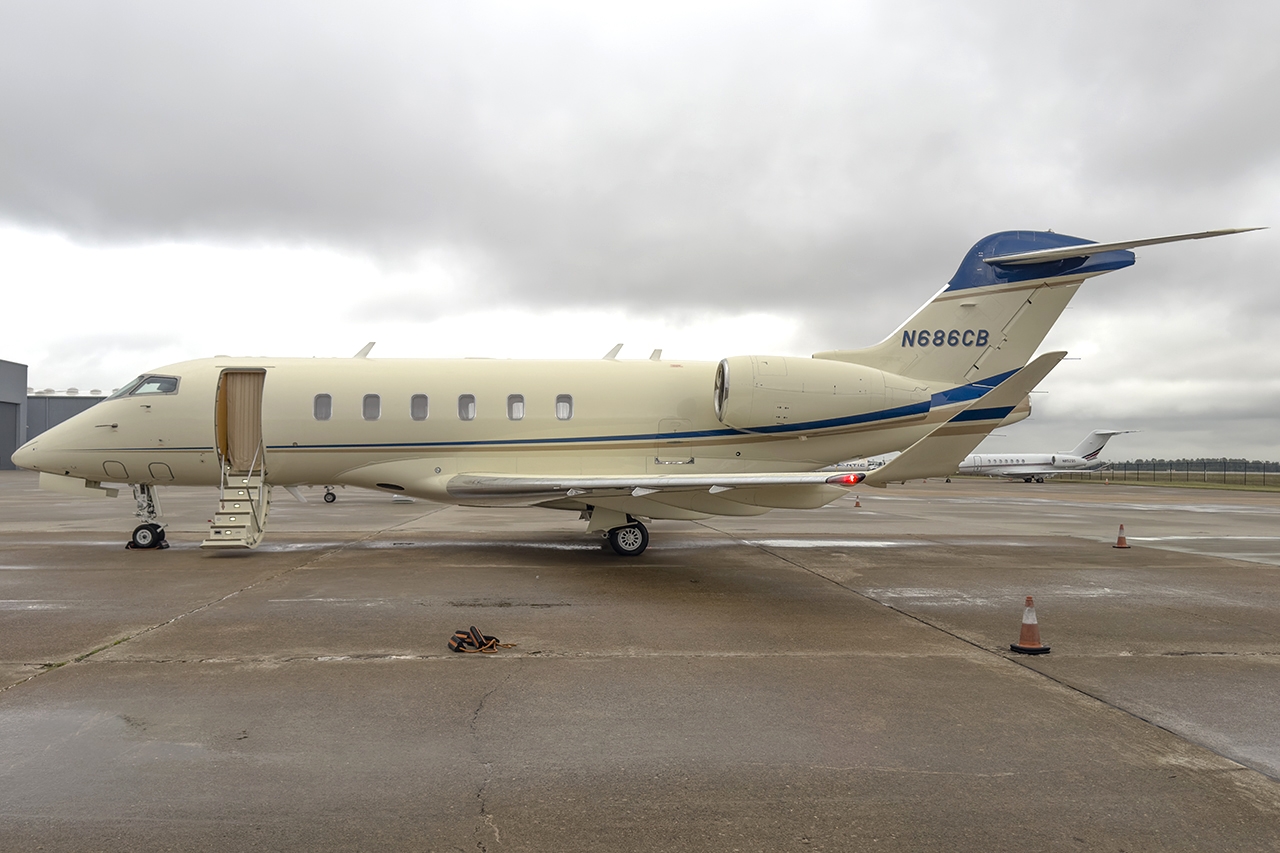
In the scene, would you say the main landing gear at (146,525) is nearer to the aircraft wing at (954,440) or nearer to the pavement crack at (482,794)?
the pavement crack at (482,794)

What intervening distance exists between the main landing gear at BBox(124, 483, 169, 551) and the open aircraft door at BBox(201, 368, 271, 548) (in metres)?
1.60

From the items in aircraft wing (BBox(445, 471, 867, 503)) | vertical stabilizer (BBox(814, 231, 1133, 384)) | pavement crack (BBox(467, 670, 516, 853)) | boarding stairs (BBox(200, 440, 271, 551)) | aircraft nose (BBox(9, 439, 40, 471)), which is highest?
vertical stabilizer (BBox(814, 231, 1133, 384))

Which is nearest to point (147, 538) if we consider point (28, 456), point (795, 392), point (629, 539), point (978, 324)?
point (28, 456)

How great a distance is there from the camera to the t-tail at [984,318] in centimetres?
1361

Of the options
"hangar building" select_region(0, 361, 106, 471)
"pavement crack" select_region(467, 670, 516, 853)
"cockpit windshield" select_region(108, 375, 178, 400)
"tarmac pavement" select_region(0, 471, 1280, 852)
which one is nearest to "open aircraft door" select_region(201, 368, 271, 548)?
"cockpit windshield" select_region(108, 375, 178, 400)

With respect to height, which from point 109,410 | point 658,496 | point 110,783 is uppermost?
point 109,410

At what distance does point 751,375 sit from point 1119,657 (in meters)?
7.04

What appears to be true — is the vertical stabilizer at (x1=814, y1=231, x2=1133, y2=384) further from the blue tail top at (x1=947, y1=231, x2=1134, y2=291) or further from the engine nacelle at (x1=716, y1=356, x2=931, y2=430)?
the engine nacelle at (x1=716, y1=356, x2=931, y2=430)

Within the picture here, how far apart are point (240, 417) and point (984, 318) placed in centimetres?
1365

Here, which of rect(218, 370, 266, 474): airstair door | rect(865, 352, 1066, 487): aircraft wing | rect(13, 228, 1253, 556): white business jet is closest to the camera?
rect(865, 352, 1066, 487): aircraft wing

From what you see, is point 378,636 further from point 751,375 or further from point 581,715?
point 751,375

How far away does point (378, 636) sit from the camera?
7.52 metres

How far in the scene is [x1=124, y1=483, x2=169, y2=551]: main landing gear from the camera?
1379cm

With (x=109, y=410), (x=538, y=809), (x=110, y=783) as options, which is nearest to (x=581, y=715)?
(x=538, y=809)
